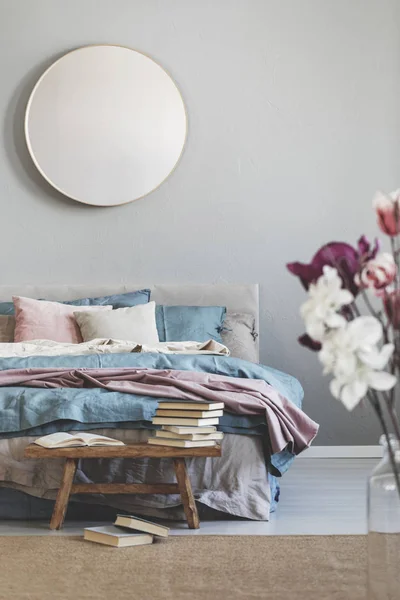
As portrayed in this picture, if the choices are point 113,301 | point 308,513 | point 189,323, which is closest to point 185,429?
point 308,513

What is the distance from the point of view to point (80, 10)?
523 centimetres

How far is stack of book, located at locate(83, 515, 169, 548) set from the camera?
2848mm

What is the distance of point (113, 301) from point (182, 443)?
80.5 inches

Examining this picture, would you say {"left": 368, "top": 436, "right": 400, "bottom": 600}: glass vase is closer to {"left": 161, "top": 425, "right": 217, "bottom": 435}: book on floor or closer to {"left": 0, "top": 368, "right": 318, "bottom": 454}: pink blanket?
{"left": 161, "top": 425, "right": 217, "bottom": 435}: book on floor

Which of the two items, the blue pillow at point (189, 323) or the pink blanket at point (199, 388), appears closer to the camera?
the pink blanket at point (199, 388)

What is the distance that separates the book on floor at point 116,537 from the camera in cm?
284

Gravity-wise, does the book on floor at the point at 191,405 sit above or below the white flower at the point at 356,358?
below

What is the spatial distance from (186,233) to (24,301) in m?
1.10

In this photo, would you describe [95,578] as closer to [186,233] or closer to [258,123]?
[186,233]

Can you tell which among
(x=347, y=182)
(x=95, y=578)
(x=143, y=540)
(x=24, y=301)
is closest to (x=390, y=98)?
(x=347, y=182)

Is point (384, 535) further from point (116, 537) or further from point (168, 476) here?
point (168, 476)

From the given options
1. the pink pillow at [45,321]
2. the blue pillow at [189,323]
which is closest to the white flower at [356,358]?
the blue pillow at [189,323]

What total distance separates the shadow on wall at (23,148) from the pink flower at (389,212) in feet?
13.4

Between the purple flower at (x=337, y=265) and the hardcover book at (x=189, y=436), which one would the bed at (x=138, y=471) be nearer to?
the hardcover book at (x=189, y=436)
